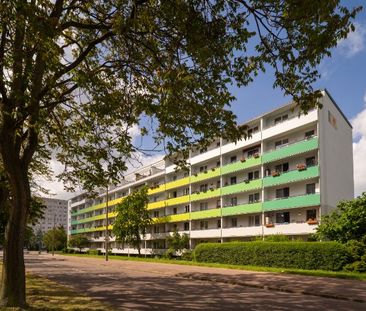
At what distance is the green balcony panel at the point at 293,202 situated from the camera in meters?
38.8

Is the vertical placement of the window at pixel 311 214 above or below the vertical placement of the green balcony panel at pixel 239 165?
below

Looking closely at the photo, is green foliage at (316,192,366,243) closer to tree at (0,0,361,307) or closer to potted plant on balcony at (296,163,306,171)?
potted plant on balcony at (296,163,306,171)

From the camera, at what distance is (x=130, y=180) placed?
89.4m

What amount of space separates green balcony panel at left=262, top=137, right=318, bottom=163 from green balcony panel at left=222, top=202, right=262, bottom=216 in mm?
4662

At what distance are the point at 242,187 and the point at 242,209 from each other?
2431mm

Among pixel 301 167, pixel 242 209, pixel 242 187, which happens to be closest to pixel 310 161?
pixel 301 167

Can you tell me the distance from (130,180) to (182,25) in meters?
80.7

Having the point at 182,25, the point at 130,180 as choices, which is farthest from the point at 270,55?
the point at 130,180

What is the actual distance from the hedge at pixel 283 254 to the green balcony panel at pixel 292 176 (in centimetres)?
923

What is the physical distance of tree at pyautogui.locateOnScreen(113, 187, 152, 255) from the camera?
63219 millimetres

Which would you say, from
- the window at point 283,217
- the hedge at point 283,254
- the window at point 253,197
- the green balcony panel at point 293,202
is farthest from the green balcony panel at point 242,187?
the hedge at point 283,254

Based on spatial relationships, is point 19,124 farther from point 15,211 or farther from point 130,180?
point 130,180

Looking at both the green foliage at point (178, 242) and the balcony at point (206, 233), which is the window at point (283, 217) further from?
the green foliage at point (178, 242)

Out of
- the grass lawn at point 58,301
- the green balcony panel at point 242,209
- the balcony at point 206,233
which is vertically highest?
the green balcony panel at point 242,209
